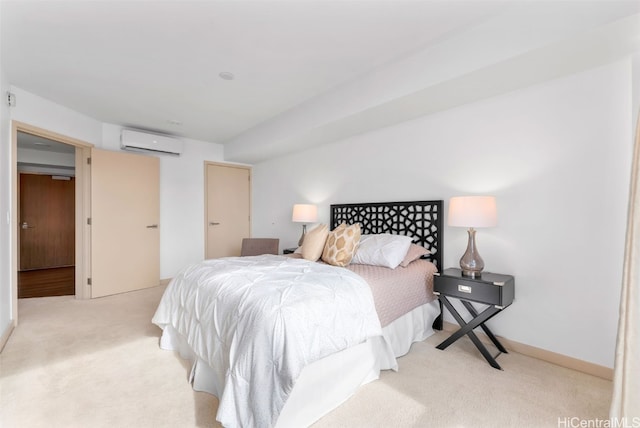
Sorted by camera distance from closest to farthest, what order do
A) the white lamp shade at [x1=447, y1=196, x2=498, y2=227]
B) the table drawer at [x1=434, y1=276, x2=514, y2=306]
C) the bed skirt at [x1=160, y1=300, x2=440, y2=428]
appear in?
the bed skirt at [x1=160, y1=300, x2=440, y2=428] → the table drawer at [x1=434, y1=276, x2=514, y2=306] → the white lamp shade at [x1=447, y1=196, x2=498, y2=227]

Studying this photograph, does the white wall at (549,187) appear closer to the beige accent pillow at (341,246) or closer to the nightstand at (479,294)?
the nightstand at (479,294)

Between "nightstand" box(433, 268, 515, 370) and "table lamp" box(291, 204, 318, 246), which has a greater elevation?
"table lamp" box(291, 204, 318, 246)

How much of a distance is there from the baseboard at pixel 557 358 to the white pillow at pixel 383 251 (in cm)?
99

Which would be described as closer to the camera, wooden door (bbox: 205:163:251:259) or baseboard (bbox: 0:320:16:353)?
baseboard (bbox: 0:320:16:353)

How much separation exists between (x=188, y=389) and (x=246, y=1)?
8.01 ft

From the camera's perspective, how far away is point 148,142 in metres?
4.28

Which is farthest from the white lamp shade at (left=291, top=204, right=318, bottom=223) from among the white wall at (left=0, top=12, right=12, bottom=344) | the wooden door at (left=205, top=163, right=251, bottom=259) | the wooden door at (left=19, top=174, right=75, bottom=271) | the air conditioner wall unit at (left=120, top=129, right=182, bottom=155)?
the wooden door at (left=19, top=174, right=75, bottom=271)

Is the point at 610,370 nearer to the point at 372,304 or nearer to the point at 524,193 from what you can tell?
the point at 524,193

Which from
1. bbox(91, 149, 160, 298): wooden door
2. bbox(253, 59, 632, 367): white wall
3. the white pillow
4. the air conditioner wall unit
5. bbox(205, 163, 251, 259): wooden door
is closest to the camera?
bbox(253, 59, 632, 367): white wall

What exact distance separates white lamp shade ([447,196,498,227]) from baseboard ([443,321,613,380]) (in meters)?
1.03

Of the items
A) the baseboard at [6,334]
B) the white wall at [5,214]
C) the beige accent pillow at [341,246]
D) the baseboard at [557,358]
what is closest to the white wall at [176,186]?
the white wall at [5,214]

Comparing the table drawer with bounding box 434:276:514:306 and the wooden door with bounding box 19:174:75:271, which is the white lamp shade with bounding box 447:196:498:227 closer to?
the table drawer with bounding box 434:276:514:306

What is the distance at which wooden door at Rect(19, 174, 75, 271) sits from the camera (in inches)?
225

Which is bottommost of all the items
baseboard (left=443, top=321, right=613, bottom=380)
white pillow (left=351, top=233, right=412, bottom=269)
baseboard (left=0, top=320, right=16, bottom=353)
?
baseboard (left=0, top=320, right=16, bottom=353)
